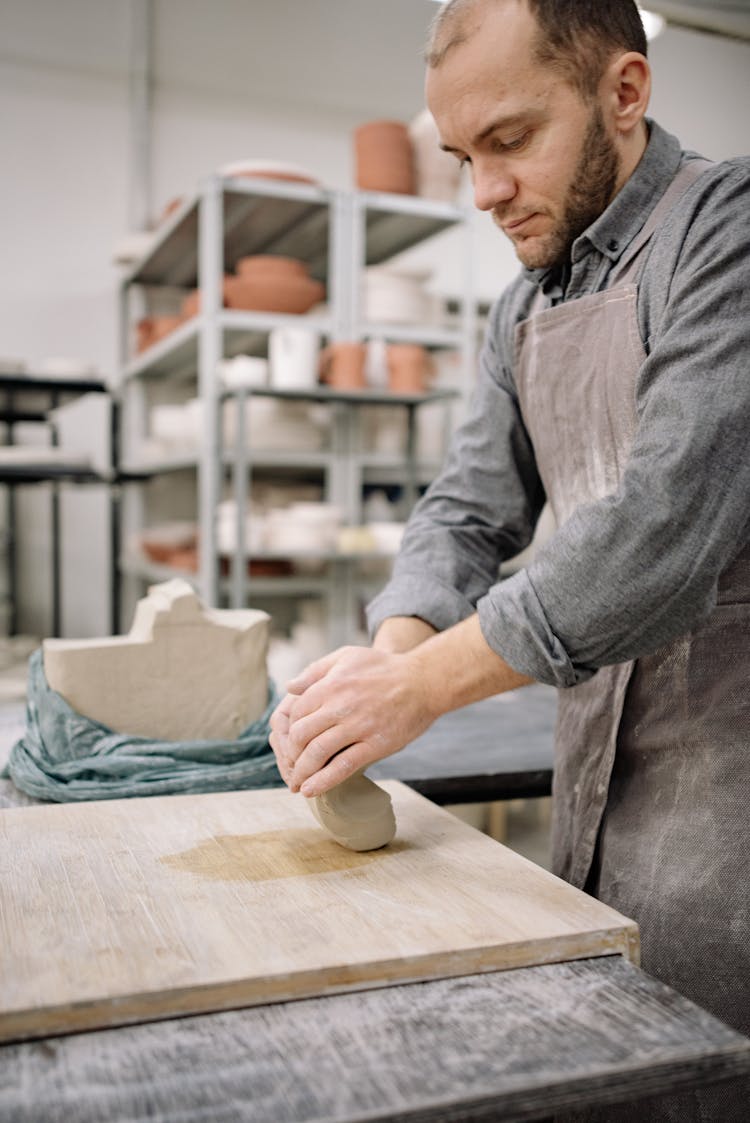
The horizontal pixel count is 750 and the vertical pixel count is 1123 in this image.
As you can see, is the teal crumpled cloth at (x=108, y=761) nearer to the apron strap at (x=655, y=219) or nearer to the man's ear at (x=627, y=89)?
the apron strap at (x=655, y=219)

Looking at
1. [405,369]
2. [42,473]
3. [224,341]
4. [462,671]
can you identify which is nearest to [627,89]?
[462,671]

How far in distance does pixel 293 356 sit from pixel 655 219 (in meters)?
2.49

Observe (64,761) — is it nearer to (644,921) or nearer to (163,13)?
(644,921)

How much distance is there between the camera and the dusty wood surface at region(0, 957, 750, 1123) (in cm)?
62

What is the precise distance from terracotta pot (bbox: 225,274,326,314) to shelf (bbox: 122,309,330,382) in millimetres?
37

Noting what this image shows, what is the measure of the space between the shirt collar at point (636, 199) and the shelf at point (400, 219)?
2.72 m

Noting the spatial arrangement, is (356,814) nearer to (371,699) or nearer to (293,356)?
(371,699)

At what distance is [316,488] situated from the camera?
436cm

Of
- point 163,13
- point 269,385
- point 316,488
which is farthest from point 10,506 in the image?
point 163,13

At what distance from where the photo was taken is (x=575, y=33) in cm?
110

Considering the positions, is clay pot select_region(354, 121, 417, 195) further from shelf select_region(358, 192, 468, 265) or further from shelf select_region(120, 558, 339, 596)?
shelf select_region(120, 558, 339, 596)

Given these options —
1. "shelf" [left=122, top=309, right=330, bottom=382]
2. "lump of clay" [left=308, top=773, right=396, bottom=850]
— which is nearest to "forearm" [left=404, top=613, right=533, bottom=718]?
"lump of clay" [left=308, top=773, right=396, bottom=850]

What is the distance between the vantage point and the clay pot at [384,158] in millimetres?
3834

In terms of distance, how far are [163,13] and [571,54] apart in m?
5.00
